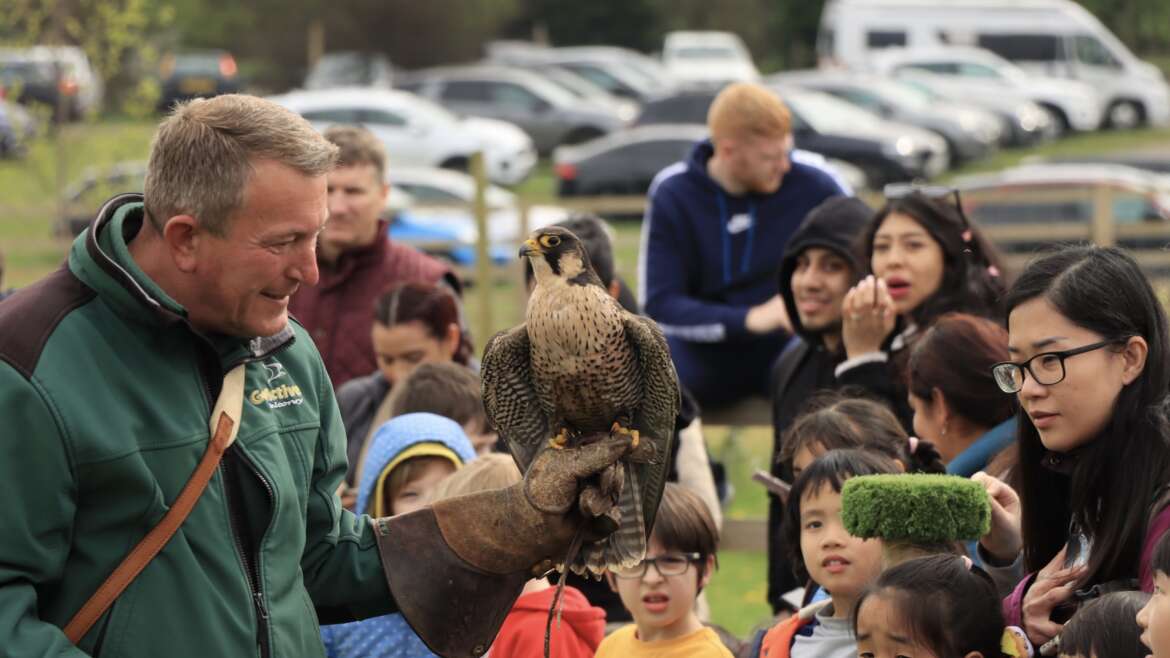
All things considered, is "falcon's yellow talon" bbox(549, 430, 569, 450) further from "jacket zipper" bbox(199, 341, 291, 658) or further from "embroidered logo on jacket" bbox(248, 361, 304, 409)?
"jacket zipper" bbox(199, 341, 291, 658)

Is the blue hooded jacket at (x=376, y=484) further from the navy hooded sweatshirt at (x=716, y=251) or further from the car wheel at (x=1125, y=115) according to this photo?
the car wheel at (x=1125, y=115)

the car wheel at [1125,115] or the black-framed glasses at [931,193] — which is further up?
the black-framed glasses at [931,193]

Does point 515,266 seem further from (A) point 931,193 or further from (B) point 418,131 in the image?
(B) point 418,131

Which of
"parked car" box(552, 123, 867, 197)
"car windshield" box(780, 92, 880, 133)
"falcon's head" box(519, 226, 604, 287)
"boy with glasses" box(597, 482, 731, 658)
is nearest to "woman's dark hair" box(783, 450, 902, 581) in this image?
"boy with glasses" box(597, 482, 731, 658)

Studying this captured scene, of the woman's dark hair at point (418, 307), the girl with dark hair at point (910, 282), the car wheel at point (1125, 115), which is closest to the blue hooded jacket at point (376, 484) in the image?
the woman's dark hair at point (418, 307)

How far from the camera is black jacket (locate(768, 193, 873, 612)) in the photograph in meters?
5.21

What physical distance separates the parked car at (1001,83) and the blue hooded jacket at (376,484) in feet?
99.3

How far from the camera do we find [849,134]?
2534cm

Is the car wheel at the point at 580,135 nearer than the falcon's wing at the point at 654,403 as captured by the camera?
No

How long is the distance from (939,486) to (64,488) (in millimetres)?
1726

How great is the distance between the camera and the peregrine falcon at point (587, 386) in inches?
135

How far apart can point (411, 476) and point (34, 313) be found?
6.36 feet

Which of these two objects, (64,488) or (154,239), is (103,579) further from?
(154,239)

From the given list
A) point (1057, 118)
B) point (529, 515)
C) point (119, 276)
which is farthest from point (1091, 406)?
point (1057, 118)
